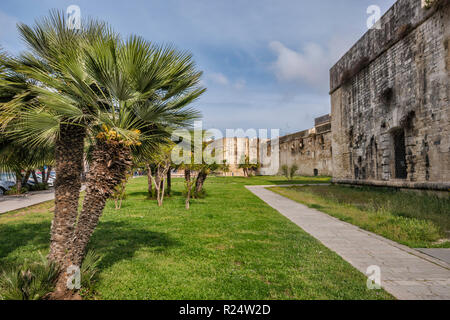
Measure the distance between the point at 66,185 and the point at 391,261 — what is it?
5.46 metres

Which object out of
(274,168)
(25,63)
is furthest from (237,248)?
(274,168)

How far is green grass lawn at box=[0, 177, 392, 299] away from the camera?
12.0 ft

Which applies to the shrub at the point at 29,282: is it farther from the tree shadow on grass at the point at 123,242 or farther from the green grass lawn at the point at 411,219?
the green grass lawn at the point at 411,219

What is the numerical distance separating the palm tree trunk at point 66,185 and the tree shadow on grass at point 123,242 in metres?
1.17

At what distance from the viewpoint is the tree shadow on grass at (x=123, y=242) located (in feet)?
17.2

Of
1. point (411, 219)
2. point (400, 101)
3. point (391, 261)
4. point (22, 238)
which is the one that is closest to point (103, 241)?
point (22, 238)

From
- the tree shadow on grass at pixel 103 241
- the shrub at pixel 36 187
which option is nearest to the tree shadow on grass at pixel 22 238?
the tree shadow on grass at pixel 103 241

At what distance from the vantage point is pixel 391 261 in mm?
4871

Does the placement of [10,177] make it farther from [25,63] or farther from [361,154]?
[361,154]

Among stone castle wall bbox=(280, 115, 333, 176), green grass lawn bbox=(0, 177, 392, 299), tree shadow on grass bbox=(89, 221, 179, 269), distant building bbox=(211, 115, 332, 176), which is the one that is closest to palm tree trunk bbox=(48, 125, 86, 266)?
green grass lawn bbox=(0, 177, 392, 299)

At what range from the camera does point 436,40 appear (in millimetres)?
11000

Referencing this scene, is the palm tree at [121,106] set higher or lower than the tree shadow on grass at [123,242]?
higher

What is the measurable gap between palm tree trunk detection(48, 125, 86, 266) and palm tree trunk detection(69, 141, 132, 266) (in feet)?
0.66

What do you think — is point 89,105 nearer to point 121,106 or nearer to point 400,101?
point 121,106
